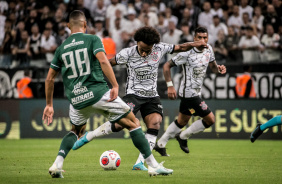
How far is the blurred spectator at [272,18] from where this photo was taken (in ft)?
54.2

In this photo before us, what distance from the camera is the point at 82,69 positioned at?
681 cm

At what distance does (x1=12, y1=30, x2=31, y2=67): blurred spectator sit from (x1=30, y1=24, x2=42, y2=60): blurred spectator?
0.13 meters

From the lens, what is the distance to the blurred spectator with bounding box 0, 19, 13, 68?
1634 cm

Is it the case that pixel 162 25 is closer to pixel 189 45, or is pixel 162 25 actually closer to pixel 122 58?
pixel 122 58

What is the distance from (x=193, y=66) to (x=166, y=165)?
2721 millimetres

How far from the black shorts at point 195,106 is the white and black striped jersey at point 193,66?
10cm

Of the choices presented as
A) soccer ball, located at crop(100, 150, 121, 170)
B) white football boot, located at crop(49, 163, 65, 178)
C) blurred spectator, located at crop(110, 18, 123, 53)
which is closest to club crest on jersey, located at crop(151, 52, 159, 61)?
soccer ball, located at crop(100, 150, 121, 170)

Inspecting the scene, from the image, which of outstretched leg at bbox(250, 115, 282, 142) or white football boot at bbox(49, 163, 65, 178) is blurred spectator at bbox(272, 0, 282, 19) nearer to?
outstretched leg at bbox(250, 115, 282, 142)

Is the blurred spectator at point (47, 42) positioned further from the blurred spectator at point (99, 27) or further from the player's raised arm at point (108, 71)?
the player's raised arm at point (108, 71)

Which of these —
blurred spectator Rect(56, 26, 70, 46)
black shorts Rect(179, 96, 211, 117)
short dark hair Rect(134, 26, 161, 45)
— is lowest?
black shorts Rect(179, 96, 211, 117)

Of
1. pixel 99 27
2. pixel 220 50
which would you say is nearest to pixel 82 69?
pixel 220 50

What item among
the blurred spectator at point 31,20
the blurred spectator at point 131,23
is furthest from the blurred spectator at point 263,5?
the blurred spectator at point 31,20

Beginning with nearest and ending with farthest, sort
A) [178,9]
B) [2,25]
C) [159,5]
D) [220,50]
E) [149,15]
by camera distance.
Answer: [220,50], [149,15], [178,9], [159,5], [2,25]

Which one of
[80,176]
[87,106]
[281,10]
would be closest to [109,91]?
[87,106]
